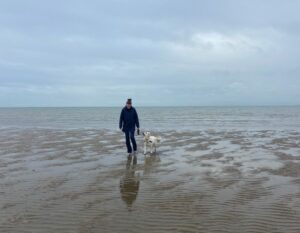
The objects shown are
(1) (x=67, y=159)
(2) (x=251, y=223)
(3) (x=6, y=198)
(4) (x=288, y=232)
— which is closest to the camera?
(4) (x=288, y=232)

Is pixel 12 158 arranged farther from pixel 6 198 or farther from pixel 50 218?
pixel 50 218

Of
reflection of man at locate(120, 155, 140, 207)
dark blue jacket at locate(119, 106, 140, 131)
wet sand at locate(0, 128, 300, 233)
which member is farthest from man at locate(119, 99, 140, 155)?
reflection of man at locate(120, 155, 140, 207)

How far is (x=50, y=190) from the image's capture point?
27.0 feet

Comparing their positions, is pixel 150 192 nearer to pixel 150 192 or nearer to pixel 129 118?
pixel 150 192

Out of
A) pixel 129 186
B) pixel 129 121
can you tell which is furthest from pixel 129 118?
pixel 129 186

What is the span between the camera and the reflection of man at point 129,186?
7578 millimetres

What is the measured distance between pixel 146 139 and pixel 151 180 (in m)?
5.16

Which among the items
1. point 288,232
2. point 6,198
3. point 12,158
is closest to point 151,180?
point 6,198

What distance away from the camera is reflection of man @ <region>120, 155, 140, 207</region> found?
7.58m

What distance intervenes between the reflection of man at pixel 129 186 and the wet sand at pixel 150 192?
20 mm

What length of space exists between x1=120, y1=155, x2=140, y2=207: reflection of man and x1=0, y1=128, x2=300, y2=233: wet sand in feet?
0.06

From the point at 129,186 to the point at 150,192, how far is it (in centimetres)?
77

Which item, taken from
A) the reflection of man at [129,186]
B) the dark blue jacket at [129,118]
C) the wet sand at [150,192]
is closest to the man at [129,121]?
the dark blue jacket at [129,118]

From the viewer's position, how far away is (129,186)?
8.68 meters
